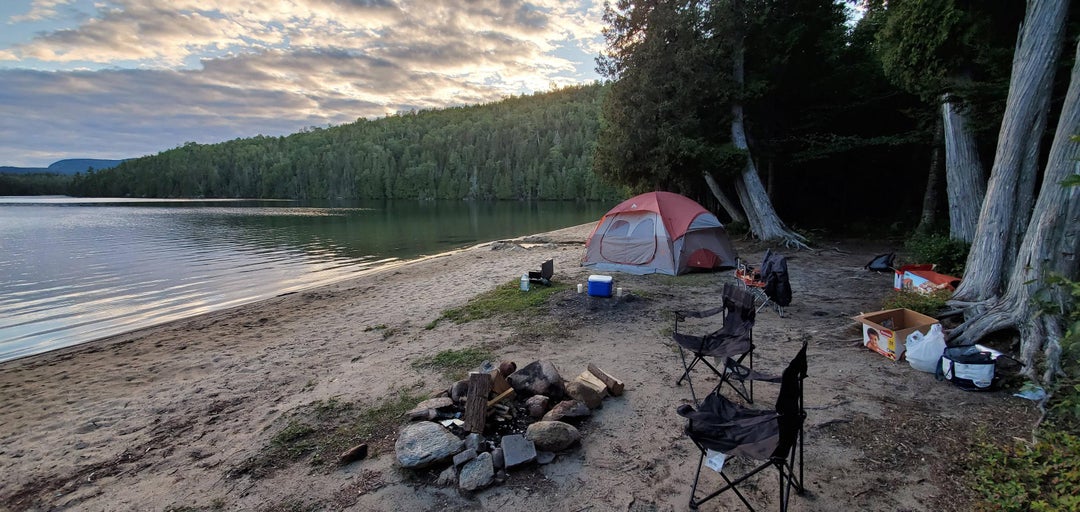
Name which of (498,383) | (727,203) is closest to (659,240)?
(727,203)

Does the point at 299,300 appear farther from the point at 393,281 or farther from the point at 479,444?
the point at 479,444

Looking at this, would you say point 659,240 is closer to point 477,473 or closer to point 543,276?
point 543,276

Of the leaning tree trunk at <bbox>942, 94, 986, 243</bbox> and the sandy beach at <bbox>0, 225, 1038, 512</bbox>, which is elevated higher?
the leaning tree trunk at <bbox>942, 94, 986, 243</bbox>

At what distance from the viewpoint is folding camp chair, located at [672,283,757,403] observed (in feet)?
14.0

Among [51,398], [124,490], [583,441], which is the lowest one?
[51,398]

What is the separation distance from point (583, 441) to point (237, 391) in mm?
4499

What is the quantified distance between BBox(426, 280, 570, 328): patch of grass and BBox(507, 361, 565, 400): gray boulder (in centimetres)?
315

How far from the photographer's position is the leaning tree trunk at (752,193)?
13924 millimetres

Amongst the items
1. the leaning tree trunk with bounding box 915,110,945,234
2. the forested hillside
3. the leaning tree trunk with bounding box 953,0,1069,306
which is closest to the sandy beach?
the leaning tree trunk with bounding box 953,0,1069,306

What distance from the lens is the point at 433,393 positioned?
473cm

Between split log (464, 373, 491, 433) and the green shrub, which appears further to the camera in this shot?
the green shrub

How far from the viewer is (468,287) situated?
11.0 m

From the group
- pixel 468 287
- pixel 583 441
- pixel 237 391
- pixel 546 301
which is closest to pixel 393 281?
pixel 468 287

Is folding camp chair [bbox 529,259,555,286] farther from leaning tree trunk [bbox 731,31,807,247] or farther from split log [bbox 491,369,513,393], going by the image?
leaning tree trunk [bbox 731,31,807,247]
